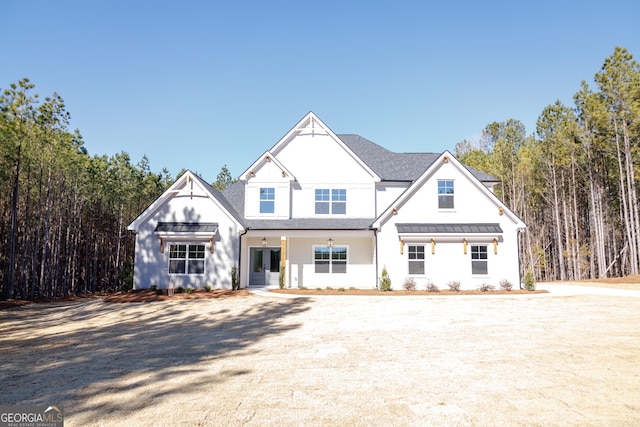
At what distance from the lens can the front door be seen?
70.2 ft

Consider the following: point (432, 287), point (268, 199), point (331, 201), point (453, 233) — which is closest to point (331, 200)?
point (331, 201)

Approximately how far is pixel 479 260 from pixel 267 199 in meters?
12.6

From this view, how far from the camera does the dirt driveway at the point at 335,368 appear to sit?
4469mm

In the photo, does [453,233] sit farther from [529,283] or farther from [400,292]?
[529,283]

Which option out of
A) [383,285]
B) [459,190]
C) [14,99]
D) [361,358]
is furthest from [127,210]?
[361,358]

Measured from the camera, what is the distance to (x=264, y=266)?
2152cm

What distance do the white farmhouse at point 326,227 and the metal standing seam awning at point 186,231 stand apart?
0.06m

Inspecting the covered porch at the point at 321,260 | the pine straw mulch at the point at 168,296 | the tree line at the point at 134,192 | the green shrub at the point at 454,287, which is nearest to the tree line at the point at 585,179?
the tree line at the point at 134,192

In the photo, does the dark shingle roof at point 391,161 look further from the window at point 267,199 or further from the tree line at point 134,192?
the tree line at point 134,192

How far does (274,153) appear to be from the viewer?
2188 cm

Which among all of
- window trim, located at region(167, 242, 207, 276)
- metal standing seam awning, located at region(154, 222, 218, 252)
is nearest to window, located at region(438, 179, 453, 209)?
metal standing seam awning, located at region(154, 222, 218, 252)

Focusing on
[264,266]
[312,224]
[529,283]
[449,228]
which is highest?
[312,224]

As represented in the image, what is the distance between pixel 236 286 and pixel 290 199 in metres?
6.19

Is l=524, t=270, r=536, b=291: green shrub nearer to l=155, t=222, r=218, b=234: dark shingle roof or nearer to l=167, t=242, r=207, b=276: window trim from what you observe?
l=155, t=222, r=218, b=234: dark shingle roof
